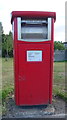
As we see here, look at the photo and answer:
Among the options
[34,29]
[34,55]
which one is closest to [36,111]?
[34,55]

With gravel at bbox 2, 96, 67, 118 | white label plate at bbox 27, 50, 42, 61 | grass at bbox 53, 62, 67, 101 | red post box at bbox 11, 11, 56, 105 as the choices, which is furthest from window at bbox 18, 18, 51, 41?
grass at bbox 53, 62, 67, 101

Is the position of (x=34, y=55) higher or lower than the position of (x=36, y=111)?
higher

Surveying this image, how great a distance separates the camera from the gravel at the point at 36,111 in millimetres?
3801

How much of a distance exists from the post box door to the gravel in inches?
6.0

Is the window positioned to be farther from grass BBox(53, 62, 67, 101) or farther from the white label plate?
grass BBox(53, 62, 67, 101)

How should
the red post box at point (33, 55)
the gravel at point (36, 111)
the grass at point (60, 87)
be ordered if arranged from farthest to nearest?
the grass at point (60, 87) → the red post box at point (33, 55) → the gravel at point (36, 111)

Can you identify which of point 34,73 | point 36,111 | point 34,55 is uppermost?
point 34,55

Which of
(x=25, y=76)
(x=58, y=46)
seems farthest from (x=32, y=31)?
(x=58, y=46)

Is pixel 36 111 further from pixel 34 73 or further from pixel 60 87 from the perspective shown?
pixel 60 87

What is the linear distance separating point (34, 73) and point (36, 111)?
0.82 meters

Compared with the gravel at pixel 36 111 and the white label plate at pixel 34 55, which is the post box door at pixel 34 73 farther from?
the gravel at pixel 36 111

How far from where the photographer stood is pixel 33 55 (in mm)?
4023

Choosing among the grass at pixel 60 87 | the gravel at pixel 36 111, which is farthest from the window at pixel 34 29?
the grass at pixel 60 87

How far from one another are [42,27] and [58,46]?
36194mm
